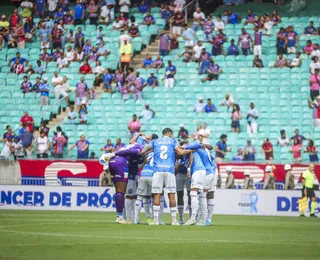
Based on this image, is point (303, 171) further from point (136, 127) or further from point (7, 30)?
point (7, 30)

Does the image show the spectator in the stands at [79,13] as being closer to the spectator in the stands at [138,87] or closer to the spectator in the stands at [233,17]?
the spectator in the stands at [138,87]

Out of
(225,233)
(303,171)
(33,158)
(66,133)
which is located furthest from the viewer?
(66,133)

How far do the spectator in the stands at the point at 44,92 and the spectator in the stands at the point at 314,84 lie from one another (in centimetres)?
1198

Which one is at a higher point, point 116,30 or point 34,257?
point 116,30

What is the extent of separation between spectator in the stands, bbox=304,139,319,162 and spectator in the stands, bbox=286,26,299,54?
22.2ft

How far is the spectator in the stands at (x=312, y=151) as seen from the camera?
3572 cm

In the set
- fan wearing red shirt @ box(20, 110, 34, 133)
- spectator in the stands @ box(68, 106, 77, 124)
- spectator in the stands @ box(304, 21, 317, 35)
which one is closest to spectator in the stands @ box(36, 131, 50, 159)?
fan wearing red shirt @ box(20, 110, 34, 133)

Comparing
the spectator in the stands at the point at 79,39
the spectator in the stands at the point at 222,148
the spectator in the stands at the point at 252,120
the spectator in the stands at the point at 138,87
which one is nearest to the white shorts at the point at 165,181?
the spectator in the stands at the point at 222,148

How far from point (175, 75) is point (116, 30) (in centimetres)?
491

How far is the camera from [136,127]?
3838 cm

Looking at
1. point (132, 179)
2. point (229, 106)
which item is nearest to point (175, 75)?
point (229, 106)

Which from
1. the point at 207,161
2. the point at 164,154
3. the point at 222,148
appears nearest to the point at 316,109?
the point at 222,148

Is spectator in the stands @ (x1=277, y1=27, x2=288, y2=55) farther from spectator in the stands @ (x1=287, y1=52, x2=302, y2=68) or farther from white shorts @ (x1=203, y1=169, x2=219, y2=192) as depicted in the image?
white shorts @ (x1=203, y1=169, x2=219, y2=192)

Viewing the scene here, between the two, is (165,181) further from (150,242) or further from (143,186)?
(150,242)
